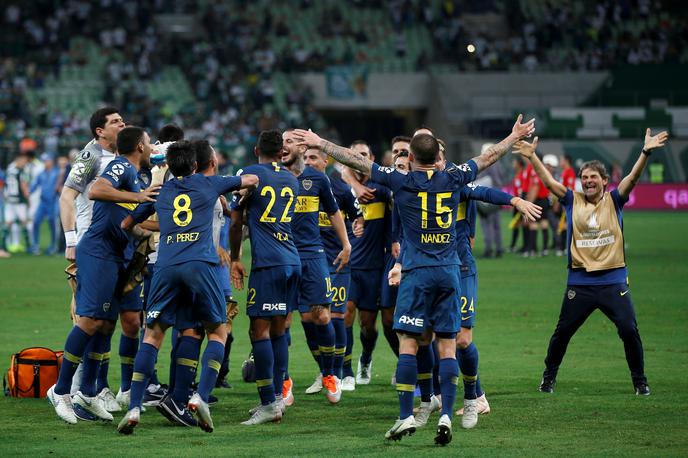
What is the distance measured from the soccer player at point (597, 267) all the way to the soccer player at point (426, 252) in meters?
2.10

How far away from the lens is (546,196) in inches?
1028

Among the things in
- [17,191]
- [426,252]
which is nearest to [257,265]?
[426,252]

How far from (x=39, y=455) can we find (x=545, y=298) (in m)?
12.1

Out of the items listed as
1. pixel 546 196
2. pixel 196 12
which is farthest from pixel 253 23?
pixel 546 196

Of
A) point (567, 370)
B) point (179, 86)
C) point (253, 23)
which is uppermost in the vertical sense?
point (253, 23)

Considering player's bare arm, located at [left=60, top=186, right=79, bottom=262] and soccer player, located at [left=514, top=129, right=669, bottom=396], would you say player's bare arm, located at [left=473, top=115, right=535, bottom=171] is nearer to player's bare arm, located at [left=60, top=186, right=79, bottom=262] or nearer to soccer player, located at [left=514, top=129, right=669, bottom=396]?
soccer player, located at [left=514, top=129, right=669, bottom=396]

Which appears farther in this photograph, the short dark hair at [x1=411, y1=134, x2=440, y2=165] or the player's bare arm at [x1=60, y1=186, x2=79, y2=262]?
the player's bare arm at [x1=60, y1=186, x2=79, y2=262]

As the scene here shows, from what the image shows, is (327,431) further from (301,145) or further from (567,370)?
(567,370)

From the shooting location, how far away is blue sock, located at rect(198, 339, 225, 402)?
9.18 meters

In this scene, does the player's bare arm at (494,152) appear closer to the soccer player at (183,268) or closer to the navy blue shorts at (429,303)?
the navy blue shorts at (429,303)

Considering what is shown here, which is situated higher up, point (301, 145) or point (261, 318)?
point (301, 145)

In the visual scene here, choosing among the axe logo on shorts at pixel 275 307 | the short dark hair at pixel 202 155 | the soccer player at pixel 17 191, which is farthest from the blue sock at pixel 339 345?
the soccer player at pixel 17 191

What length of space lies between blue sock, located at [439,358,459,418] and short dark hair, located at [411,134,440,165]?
1.56m

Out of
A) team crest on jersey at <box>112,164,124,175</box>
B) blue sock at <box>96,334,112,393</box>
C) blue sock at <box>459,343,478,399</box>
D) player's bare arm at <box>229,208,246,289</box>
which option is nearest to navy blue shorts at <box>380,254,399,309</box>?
blue sock at <box>459,343,478,399</box>
